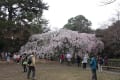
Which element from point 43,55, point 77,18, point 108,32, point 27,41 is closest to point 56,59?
point 43,55

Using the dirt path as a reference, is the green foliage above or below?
above

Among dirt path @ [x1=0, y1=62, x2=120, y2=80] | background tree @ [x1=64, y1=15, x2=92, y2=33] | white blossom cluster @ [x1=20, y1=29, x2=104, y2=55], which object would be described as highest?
background tree @ [x1=64, y1=15, x2=92, y2=33]

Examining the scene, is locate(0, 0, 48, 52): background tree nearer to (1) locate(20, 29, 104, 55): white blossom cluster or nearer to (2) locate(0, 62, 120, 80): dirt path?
(1) locate(20, 29, 104, 55): white blossom cluster

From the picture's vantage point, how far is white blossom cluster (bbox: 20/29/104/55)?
1939 inches

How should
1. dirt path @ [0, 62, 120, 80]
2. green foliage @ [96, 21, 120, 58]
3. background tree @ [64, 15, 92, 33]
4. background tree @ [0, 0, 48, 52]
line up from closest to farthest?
1. dirt path @ [0, 62, 120, 80]
2. background tree @ [0, 0, 48, 52]
3. green foliage @ [96, 21, 120, 58]
4. background tree @ [64, 15, 92, 33]

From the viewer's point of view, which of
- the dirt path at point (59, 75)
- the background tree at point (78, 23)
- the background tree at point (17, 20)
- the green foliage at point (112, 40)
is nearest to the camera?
the dirt path at point (59, 75)

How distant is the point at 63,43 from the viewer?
162ft

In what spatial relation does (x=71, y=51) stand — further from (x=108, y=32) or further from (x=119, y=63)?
(x=119, y=63)

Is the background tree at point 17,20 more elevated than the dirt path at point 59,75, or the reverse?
the background tree at point 17,20

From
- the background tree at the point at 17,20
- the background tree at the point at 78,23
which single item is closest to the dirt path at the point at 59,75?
the background tree at the point at 17,20

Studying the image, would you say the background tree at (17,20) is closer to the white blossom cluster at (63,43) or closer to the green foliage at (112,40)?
the white blossom cluster at (63,43)

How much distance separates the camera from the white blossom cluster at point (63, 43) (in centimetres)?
4925

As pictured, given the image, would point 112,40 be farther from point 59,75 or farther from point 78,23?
point 78,23

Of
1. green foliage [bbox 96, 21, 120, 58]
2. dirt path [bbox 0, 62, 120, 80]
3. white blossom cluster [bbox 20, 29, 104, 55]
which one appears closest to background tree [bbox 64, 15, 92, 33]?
green foliage [bbox 96, 21, 120, 58]
